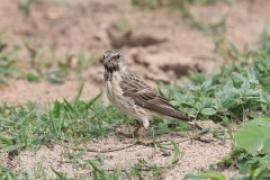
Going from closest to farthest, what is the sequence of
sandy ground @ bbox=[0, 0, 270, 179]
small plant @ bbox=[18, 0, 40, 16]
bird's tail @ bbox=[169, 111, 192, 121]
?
bird's tail @ bbox=[169, 111, 192, 121] < sandy ground @ bbox=[0, 0, 270, 179] < small plant @ bbox=[18, 0, 40, 16]

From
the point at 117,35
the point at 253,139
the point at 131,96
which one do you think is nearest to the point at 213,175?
the point at 253,139

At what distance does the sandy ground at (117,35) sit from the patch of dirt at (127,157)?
1.83m

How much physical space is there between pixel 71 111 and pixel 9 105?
106 cm

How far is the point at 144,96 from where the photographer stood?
8273 mm

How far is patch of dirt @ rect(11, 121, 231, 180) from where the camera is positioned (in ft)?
23.5

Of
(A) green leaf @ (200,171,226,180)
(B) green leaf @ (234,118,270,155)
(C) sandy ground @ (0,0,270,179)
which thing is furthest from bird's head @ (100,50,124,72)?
(A) green leaf @ (200,171,226,180)

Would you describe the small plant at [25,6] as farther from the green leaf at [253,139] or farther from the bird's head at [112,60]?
the green leaf at [253,139]

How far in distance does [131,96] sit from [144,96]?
0.16m

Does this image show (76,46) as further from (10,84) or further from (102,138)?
(102,138)

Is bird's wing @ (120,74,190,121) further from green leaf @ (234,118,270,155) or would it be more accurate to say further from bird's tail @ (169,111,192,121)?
green leaf @ (234,118,270,155)

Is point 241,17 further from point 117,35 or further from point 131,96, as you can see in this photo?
point 131,96

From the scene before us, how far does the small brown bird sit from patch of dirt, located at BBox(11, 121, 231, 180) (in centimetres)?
31

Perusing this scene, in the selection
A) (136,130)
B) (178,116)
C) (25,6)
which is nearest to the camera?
(178,116)

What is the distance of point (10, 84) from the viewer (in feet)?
32.8
